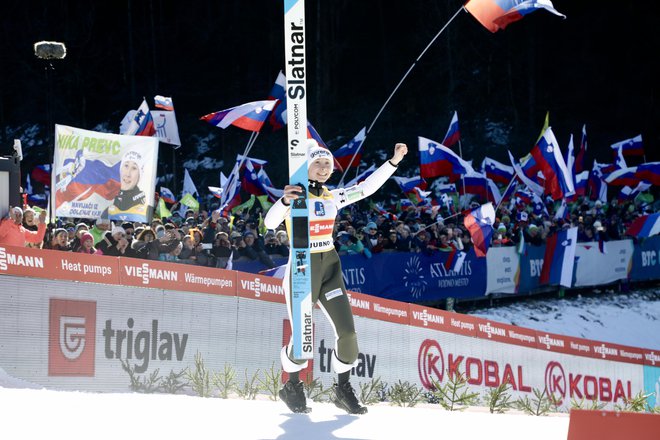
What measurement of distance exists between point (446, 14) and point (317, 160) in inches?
1509

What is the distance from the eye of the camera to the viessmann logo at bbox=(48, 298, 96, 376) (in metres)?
10.1

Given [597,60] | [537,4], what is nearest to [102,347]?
[537,4]

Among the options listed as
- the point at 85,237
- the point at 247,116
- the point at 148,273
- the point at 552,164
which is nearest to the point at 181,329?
the point at 148,273

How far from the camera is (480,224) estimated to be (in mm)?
21734

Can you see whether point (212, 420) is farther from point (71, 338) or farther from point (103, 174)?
point (103, 174)

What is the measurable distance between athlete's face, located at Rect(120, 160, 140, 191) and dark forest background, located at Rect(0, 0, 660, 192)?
2624 cm

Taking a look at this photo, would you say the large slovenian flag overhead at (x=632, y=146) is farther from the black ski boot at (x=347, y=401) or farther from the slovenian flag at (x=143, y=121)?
the black ski boot at (x=347, y=401)

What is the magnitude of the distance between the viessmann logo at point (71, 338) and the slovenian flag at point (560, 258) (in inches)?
634

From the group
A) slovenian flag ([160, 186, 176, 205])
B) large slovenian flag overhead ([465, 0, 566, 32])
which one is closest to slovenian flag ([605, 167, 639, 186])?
slovenian flag ([160, 186, 176, 205])

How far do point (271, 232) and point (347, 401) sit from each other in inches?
403

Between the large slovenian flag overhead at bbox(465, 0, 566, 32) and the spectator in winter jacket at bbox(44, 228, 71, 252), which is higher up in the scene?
the large slovenian flag overhead at bbox(465, 0, 566, 32)

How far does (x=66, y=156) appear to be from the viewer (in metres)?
15.4

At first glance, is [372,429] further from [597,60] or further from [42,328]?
[597,60]

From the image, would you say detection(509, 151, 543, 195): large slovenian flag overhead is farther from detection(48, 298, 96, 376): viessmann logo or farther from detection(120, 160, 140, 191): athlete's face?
detection(48, 298, 96, 376): viessmann logo
